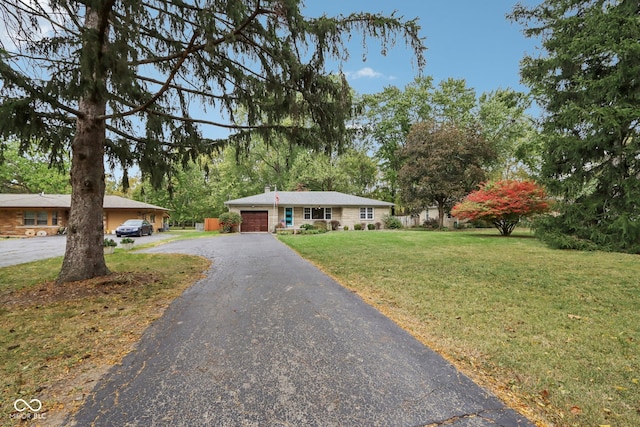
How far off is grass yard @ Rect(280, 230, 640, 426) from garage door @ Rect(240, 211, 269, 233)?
17013 mm

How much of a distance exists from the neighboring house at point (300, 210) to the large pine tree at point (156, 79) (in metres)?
17.1

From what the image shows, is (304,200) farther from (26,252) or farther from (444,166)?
(26,252)

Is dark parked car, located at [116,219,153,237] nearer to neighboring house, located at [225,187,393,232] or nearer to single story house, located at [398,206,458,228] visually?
neighboring house, located at [225,187,393,232]

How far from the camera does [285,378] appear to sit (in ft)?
8.26

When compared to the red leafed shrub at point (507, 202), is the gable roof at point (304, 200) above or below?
above

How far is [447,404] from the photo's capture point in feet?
7.15

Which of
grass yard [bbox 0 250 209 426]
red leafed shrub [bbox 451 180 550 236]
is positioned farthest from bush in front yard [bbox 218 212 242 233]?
red leafed shrub [bbox 451 180 550 236]

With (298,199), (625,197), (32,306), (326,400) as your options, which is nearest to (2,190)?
(298,199)

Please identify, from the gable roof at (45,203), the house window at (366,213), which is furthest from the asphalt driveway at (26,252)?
the house window at (366,213)

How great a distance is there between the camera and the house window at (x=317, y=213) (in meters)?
25.5

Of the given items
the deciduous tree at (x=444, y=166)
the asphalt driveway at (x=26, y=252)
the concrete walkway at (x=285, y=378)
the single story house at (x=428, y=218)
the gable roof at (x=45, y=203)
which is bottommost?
the concrete walkway at (x=285, y=378)

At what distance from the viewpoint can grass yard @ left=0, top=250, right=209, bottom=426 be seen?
7.87 ft

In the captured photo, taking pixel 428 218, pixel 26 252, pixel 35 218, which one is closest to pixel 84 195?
pixel 26 252

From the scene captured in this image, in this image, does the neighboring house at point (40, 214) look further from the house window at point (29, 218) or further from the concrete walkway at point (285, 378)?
the concrete walkway at point (285, 378)
